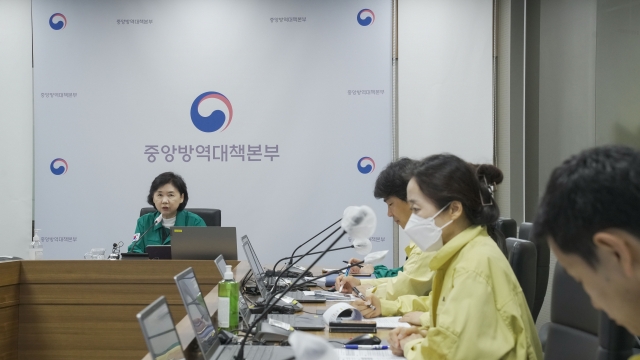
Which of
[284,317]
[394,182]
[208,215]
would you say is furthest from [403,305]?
[208,215]

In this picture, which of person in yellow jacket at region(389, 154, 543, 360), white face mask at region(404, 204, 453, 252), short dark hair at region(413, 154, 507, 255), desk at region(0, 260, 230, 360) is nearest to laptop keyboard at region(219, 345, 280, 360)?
person in yellow jacket at region(389, 154, 543, 360)

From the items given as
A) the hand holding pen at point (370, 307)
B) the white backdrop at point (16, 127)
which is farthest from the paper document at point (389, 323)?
the white backdrop at point (16, 127)

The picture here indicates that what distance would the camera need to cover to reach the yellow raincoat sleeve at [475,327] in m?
1.52

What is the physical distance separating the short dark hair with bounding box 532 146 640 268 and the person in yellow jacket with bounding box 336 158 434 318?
1694 millimetres

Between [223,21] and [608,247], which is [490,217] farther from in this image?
[223,21]

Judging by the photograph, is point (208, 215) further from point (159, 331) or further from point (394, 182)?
point (159, 331)

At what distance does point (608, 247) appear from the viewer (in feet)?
2.29

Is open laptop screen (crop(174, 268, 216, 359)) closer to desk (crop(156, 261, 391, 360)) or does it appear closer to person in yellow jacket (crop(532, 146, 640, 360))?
desk (crop(156, 261, 391, 360))

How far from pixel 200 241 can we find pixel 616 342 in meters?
2.38

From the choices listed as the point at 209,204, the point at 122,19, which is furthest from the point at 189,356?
the point at 122,19

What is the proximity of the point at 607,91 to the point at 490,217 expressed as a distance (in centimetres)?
190

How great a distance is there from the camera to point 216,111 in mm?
4898

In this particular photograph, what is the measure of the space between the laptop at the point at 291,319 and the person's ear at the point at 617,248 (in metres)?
1.52

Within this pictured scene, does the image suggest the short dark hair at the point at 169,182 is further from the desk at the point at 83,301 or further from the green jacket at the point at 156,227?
the desk at the point at 83,301
